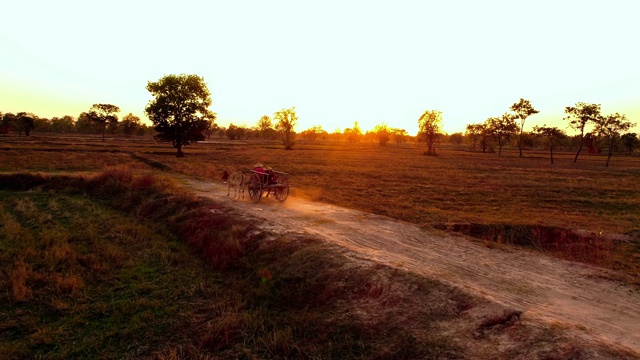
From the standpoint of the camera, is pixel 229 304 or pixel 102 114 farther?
pixel 102 114

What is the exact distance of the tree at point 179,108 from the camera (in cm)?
4588

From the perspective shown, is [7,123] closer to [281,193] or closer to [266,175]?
[266,175]

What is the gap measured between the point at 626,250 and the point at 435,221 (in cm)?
606

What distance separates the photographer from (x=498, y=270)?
8.26 meters

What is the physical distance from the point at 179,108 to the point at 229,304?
43866mm

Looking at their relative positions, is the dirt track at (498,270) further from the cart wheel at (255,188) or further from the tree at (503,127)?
the tree at (503,127)

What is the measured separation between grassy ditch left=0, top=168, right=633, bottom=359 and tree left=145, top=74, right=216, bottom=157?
36.1 m

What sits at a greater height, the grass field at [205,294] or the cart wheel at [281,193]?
the cart wheel at [281,193]

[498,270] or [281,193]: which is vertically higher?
[281,193]

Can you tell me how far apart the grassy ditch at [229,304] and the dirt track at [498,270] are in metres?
0.60

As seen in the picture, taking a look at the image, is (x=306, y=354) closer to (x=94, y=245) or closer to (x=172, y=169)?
(x=94, y=245)

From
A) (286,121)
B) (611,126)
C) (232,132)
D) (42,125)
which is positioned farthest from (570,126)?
(42,125)

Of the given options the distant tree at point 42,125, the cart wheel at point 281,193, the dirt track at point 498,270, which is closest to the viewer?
the dirt track at point 498,270

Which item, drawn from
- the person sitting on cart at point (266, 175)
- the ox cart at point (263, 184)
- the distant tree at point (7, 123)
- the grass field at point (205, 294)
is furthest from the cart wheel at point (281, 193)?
the distant tree at point (7, 123)
